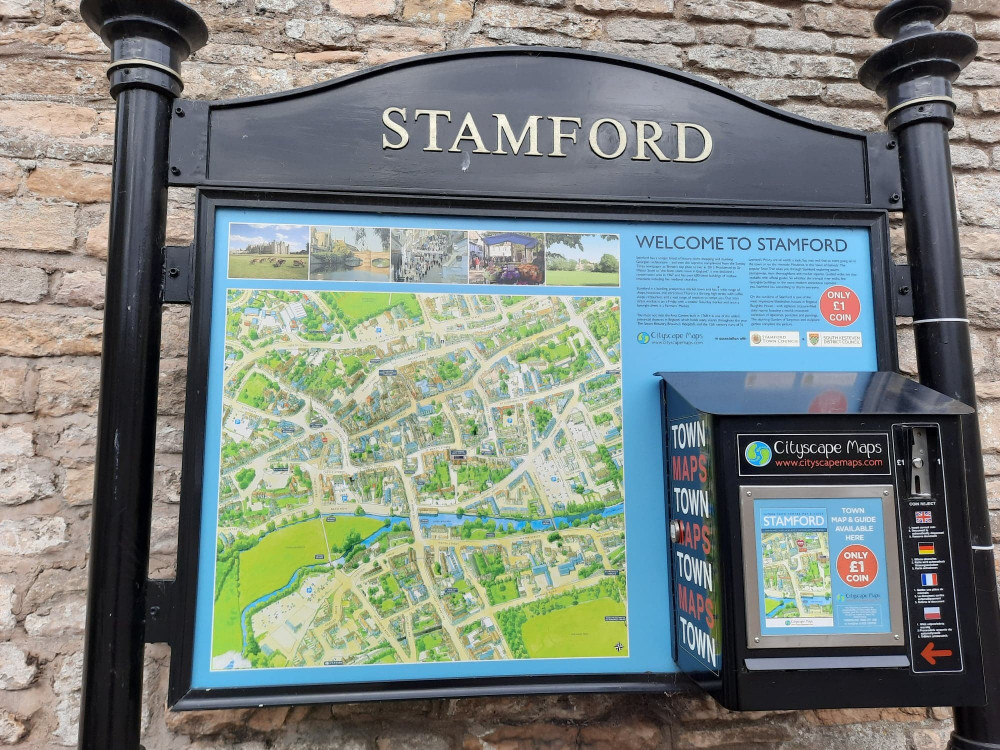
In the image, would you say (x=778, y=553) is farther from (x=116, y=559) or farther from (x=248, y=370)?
(x=116, y=559)

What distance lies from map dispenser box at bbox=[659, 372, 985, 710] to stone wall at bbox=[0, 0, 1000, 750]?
0.80 metres

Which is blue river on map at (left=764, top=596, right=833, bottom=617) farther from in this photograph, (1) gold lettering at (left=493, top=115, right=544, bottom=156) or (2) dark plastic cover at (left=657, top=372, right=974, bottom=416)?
(1) gold lettering at (left=493, top=115, right=544, bottom=156)

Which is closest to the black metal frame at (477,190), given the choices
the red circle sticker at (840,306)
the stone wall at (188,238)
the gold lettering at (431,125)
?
the gold lettering at (431,125)

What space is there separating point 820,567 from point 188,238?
6.98ft

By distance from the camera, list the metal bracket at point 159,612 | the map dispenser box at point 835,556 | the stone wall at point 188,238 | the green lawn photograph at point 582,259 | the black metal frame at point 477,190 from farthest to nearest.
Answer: the stone wall at point 188,238 → the green lawn photograph at point 582,259 → the black metal frame at point 477,190 → the metal bracket at point 159,612 → the map dispenser box at point 835,556

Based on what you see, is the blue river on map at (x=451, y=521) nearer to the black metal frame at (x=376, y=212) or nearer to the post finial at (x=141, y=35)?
the black metal frame at (x=376, y=212)

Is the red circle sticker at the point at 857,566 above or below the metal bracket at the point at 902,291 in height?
below

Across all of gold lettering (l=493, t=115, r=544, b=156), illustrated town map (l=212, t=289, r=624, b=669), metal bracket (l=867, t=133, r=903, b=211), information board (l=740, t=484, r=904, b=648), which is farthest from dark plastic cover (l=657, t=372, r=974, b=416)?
gold lettering (l=493, t=115, r=544, b=156)

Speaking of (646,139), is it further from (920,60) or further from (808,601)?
(808,601)

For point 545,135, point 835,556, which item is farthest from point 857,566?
point 545,135

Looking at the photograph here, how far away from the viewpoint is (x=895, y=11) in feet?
6.04

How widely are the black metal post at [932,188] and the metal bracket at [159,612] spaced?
207 cm

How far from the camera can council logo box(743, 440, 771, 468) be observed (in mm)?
1479

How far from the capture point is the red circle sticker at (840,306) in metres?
1.82
